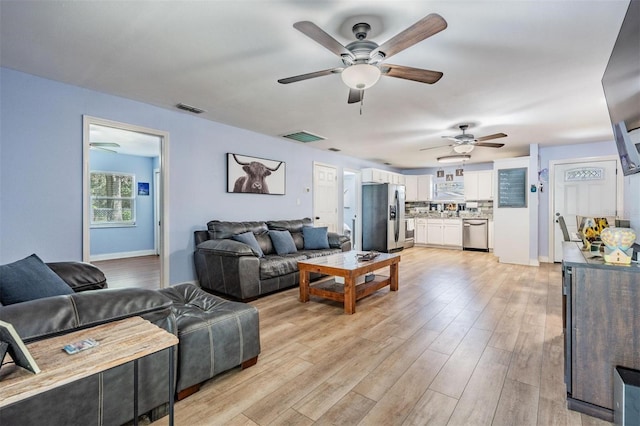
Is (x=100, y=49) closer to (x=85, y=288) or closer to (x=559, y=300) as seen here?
(x=85, y=288)

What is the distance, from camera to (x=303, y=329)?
2760 mm

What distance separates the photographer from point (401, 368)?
210 centimetres

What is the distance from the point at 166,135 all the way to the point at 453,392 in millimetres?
4083

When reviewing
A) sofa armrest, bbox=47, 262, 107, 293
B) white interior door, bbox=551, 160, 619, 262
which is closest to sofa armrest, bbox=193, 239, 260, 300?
sofa armrest, bbox=47, 262, 107, 293

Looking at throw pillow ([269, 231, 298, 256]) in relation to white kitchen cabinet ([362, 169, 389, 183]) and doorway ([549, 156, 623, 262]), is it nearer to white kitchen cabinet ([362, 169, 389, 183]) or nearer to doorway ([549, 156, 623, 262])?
white kitchen cabinet ([362, 169, 389, 183])

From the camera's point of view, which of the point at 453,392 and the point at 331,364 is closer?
the point at 453,392

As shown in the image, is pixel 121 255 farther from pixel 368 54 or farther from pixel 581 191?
pixel 581 191

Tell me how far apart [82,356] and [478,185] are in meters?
8.61

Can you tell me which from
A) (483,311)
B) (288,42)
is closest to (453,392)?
(483,311)

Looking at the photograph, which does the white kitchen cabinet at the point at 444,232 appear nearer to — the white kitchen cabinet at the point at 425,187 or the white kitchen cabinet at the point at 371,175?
the white kitchen cabinet at the point at 425,187

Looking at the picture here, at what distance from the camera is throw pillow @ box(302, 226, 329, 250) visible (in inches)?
194

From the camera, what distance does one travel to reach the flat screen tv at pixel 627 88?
1.64m

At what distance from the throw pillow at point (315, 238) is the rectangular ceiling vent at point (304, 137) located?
1.61m

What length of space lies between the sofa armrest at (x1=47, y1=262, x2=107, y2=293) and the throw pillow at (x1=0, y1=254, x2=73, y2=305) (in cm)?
68
